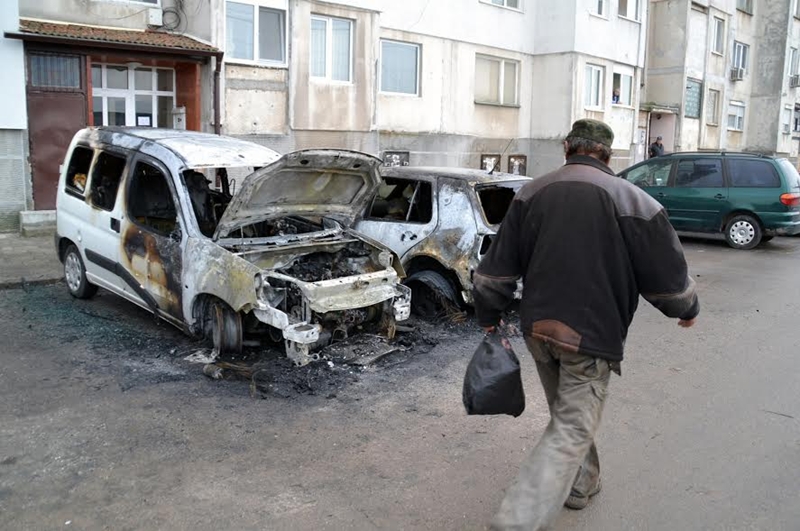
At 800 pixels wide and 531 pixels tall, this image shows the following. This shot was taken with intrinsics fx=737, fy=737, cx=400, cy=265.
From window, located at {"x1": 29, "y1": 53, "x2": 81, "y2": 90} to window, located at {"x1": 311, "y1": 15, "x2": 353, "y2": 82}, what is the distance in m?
5.01

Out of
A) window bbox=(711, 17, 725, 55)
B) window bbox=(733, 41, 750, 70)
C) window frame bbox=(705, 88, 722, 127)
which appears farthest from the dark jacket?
window bbox=(733, 41, 750, 70)

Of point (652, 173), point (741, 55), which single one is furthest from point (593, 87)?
point (741, 55)

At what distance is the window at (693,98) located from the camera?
29203 millimetres

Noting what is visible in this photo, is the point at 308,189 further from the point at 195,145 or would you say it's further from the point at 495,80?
the point at 495,80

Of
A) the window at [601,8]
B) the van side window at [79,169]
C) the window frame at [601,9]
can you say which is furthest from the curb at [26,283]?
the window at [601,8]

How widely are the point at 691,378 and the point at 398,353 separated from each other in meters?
2.49

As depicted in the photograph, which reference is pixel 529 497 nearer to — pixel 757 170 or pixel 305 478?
pixel 305 478

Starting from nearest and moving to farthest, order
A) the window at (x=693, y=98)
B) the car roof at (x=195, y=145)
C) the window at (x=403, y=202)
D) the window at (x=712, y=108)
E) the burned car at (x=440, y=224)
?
the car roof at (x=195, y=145)
the burned car at (x=440, y=224)
the window at (x=403, y=202)
the window at (x=693, y=98)
the window at (x=712, y=108)

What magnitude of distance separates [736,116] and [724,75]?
278cm

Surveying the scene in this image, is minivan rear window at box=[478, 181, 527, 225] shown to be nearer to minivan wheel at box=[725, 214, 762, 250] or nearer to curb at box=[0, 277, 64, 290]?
curb at box=[0, 277, 64, 290]

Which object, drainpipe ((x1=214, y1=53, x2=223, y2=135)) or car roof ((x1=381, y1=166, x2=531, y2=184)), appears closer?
car roof ((x1=381, y1=166, x2=531, y2=184))

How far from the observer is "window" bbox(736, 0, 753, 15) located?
32.4m

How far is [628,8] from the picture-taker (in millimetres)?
24094

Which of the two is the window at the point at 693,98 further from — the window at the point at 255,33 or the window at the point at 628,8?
the window at the point at 255,33
